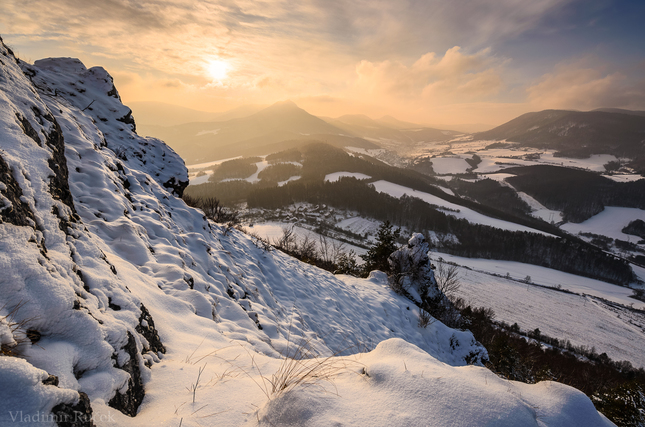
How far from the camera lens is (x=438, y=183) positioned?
19225 centimetres

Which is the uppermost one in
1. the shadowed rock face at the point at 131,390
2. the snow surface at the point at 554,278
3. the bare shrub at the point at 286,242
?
the shadowed rock face at the point at 131,390

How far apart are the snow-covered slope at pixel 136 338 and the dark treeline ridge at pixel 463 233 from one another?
313 feet

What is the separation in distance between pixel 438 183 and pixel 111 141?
207447 millimetres

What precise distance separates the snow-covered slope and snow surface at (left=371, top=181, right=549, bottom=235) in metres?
122

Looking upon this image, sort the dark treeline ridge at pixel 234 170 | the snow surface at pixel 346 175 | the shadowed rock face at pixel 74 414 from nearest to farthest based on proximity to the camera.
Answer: the shadowed rock face at pixel 74 414 < the snow surface at pixel 346 175 < the dark treeline ridge at pixel 234 170

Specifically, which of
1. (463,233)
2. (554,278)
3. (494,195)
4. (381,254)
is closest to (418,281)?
(381,254)

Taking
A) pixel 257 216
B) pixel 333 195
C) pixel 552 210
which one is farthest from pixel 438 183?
pixel 257 216

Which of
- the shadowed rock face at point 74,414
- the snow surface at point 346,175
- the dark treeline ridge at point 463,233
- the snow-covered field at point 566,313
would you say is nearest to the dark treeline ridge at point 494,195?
the dark treeline ridge at point 463,233

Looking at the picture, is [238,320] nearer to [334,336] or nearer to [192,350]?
[192,350]

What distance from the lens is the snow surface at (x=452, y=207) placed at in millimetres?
110206

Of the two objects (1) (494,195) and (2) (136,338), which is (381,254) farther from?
(1) (494,195)

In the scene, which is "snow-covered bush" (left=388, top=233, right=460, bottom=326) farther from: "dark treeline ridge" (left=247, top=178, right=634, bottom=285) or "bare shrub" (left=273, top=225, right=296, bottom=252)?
"dark treeline ridge" (left=247, top=178, right=634, bottom=285)

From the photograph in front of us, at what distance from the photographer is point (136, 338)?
3170mm

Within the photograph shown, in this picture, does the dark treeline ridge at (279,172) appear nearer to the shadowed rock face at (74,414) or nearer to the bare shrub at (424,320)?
the bare shrub at (424,320)
